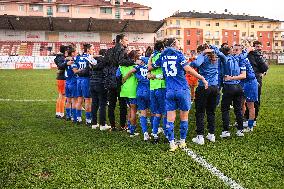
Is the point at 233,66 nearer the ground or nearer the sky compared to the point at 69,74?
nearer the sky

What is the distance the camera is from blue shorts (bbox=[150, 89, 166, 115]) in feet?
23.4

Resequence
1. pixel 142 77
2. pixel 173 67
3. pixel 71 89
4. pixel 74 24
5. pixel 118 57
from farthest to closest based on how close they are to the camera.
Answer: pixel 74 24 → pixel 71 89 → pixel 118 57 → pixel 142 77 → pixel 173 67

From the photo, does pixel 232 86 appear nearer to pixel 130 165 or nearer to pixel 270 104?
pixel 130 165

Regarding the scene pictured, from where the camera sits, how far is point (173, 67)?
650 cm

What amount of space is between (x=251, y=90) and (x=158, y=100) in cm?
237

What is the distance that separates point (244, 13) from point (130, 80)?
109m

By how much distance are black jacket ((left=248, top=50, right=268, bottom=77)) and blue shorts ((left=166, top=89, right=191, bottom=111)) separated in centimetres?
284

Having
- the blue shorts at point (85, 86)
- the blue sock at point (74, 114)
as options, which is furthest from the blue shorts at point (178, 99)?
the blue sock at point (74, 114)

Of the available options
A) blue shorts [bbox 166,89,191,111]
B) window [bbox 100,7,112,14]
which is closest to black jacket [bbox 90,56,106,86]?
blue shorts [bbox 166,89,191,111]

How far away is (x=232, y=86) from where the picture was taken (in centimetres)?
750

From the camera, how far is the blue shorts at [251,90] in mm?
8016

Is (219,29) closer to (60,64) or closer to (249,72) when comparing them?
(60,64)

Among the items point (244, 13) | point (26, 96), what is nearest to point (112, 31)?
point (26, 96)

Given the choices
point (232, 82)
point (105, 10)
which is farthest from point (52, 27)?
point (232, 82)
